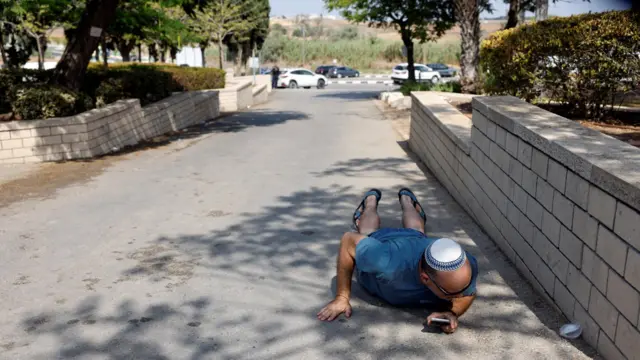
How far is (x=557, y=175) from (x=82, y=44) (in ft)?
34.8

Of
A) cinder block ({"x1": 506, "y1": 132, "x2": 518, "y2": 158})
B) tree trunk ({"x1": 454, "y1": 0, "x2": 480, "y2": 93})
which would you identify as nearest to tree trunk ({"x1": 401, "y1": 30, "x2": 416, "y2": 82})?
tree trunk ({"x1": 454, "y1": 0, "x2": 480, "y2": 93})

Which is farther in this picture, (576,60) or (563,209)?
(576,60)

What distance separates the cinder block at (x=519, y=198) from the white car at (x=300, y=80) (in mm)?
40266

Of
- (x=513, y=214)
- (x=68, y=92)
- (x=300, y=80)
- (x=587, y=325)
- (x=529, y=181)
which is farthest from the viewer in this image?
(x=300, y=80)

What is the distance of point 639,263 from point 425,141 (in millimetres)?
6989

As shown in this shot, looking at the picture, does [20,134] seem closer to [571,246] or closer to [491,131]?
[491,131]

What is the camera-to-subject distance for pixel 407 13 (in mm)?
27969

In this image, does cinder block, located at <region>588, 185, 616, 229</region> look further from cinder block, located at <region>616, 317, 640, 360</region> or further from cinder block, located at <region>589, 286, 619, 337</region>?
cinder block, located at <region>616, 317, 640, 360</region>

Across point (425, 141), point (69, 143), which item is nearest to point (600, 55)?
point (425, 141)

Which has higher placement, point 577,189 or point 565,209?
point 577,189

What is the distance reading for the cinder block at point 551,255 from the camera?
3.95 meters

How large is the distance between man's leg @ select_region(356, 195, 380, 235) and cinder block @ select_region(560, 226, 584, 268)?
1713 millimetres

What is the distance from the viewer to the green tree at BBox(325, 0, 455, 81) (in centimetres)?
2764

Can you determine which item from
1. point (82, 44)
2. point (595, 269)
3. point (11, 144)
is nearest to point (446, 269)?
point (595, 269)
